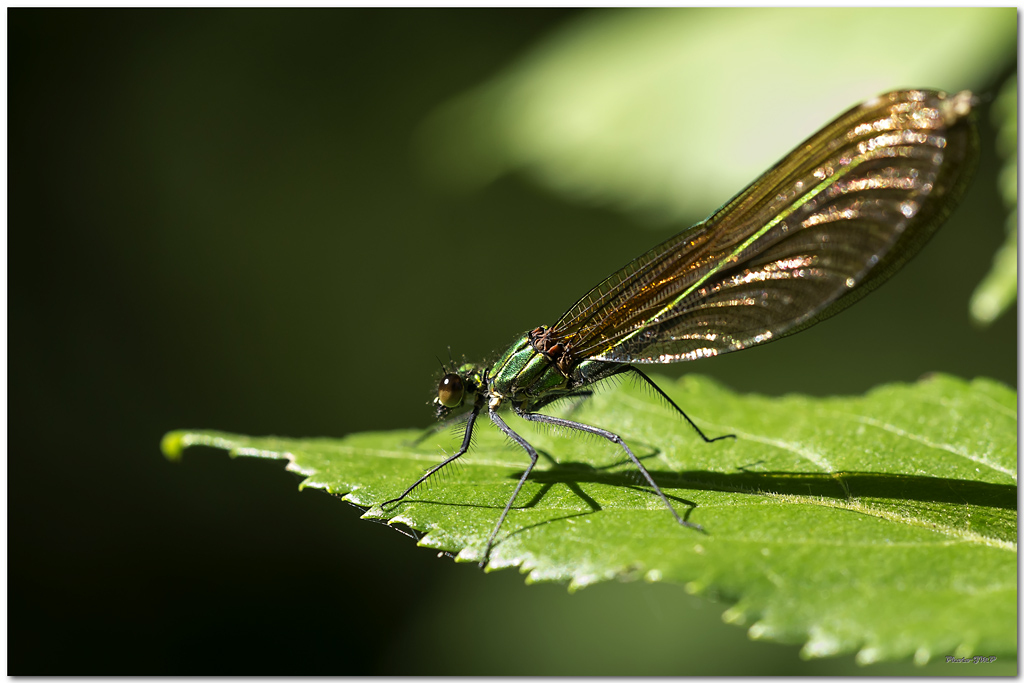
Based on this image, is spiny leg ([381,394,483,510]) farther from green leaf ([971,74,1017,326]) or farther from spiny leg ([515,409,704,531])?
green leaf ([971,74,1017,326])

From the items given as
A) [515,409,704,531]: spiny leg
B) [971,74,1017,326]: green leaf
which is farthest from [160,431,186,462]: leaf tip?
[971,74,1017,326]: green leaf

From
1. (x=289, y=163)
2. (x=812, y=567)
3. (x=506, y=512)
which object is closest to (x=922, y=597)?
(x=812, y=567)

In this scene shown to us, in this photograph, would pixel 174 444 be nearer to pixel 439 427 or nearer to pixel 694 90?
pixel 439 427

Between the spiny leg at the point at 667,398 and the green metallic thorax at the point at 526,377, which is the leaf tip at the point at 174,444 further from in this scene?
the spiny leg at the point at 667,398

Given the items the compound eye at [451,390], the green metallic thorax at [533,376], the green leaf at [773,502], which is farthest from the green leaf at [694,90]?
the compound eye at [451,390]

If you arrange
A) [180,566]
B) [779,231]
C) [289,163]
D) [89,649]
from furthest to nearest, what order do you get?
[289,163] → [180,566] → [89,649] → [779,231]

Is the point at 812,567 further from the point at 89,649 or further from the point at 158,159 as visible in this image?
the point at 158,159

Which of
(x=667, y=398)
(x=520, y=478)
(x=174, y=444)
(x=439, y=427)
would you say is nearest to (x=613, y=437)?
(x=520, y=478)
